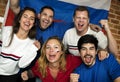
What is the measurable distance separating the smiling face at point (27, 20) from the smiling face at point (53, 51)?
0.94 feet

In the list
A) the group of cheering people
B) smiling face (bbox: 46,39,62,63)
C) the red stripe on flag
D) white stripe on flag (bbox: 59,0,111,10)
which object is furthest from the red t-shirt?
white stripe on flag (bbox: 59,0,111,10)

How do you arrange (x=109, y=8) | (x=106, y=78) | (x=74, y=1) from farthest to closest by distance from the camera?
1. (x=109, y=8)
2. (x=74, y=1)
3. (x=106, y=78)

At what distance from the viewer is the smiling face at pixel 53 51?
7.41ft

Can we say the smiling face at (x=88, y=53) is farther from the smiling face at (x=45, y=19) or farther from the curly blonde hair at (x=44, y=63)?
the smiling face at (x=45, y=19)

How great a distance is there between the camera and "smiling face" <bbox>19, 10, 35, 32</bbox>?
7.98ft

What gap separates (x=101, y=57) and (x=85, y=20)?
50 centimetres

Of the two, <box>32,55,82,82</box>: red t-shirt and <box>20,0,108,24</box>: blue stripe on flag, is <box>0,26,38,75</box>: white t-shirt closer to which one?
<box>32,55,82,82</box>: red t-shirt

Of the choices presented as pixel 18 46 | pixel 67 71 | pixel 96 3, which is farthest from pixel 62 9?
pixel 67 71

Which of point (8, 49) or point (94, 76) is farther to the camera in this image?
point (8, 49)

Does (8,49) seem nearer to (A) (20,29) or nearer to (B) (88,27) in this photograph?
(A) (20,29)

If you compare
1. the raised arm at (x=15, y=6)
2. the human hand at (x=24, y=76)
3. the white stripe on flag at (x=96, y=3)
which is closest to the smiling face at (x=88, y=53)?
the human hand at (x=24, y=76)

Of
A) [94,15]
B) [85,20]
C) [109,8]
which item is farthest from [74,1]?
[85,20]

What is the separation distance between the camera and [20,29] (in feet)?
8.14

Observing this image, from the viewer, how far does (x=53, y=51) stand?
226 cm
